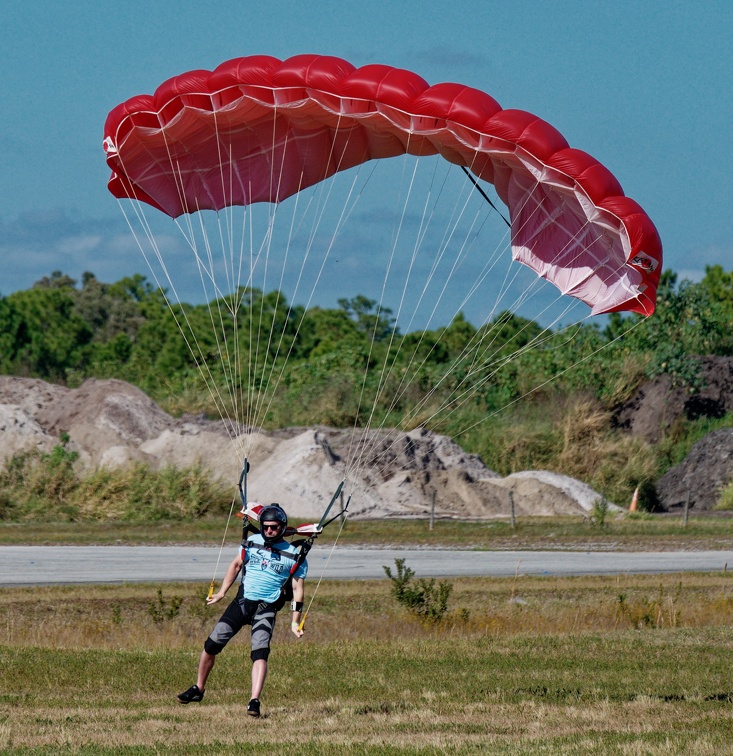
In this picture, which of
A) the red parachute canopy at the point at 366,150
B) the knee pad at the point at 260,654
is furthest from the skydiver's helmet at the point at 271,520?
the red parachute canopy at the point at 366,150

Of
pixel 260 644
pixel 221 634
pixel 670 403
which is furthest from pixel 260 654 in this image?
pixel 670 403

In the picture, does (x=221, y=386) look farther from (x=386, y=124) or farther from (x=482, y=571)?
(x=386, y=124)

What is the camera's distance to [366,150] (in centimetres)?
Result: 1609

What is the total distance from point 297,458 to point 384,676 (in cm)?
2713

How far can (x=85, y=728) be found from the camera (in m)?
10.0

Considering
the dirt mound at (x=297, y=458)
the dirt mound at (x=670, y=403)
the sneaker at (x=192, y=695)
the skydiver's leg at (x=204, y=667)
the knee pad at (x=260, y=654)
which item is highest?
the dirt mound at (x=670, y=403)

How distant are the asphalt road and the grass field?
253cm

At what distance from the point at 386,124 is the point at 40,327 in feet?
301

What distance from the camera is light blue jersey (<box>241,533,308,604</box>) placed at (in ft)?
34.9

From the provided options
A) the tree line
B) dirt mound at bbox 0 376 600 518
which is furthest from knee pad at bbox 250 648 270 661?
dirt mound at bbox 0 376 600 518

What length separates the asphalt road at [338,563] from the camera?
23.2 metres

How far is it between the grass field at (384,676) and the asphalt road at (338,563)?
2535 mm

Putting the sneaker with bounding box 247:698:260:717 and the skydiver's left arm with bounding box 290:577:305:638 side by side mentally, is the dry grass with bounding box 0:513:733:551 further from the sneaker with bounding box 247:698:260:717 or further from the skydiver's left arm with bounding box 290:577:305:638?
the sneaker with bounding box 247:698:260:717

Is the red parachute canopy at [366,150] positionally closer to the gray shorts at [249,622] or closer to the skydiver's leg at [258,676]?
the gray shorts at [249,622]
